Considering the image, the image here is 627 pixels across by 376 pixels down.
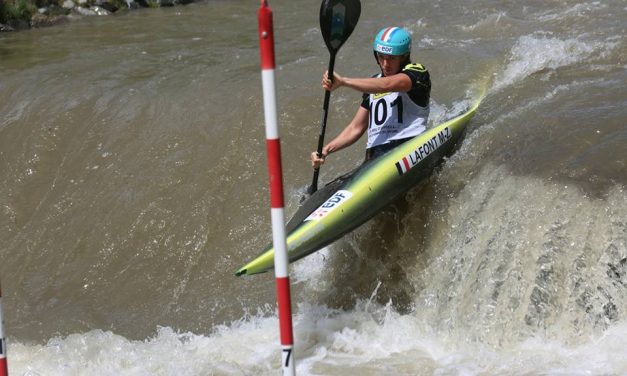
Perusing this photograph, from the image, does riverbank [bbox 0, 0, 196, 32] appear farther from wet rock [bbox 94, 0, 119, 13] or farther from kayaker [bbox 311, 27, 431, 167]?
kayaker [bbox 311, 27, 431, 167]

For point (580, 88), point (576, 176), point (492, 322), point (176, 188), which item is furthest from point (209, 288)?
point (580, 88)

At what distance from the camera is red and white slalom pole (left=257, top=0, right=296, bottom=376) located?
108 inches

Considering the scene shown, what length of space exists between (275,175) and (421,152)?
86.2 inches

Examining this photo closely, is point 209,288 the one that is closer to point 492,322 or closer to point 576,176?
point 492,322

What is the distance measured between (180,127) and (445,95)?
219 cm

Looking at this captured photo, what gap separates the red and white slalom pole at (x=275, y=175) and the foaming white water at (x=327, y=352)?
4.67ft

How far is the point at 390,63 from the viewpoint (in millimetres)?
4773

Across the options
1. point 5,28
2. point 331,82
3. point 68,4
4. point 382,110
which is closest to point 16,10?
point 5,28

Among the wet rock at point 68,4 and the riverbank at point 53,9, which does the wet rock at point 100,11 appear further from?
the wet rock at point 68,4

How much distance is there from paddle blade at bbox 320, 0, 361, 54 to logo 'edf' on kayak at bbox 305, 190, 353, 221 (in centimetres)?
80

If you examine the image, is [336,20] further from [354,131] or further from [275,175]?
[275,175]

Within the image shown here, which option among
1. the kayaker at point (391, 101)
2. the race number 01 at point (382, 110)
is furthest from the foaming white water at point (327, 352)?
the race number 01 at point (382, 110)

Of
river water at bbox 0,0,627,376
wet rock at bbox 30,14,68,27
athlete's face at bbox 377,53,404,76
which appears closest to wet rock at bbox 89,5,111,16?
wet rock at bbox 30,14,68,27

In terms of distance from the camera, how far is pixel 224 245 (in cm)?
568
